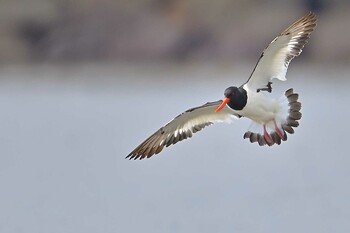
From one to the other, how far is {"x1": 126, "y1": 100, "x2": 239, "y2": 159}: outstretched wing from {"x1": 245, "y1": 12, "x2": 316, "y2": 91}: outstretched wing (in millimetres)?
482

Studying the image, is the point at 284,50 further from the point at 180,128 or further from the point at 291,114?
the point at 180,128

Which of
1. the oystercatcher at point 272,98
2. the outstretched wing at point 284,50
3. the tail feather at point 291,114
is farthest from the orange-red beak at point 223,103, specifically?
the tail feather at point 291,114

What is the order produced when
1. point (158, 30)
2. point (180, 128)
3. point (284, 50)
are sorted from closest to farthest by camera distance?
1. point (284, 50)
2. point (180, 128)
3. point (158, 30)

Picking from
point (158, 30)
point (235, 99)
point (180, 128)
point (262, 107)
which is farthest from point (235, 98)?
point (158, 30)

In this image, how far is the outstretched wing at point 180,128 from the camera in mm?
9055

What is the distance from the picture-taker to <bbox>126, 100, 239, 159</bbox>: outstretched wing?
9055 millimetres

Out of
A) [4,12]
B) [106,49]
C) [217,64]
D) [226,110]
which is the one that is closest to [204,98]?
[217,64]

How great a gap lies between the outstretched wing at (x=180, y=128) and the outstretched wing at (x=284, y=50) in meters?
0.48

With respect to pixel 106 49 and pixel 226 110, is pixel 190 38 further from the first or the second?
pixel 226 110

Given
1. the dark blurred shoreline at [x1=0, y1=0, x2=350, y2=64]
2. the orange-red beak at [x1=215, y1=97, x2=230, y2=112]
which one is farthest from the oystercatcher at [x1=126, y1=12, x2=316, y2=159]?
the dark blurred shoreline at [x1=0, y1=0, x2=350, y2=64]

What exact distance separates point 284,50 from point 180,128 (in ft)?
3.32

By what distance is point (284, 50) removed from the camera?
8703 mm

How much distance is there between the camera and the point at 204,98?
57.9 feet

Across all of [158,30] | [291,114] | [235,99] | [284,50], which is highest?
[158,30]
